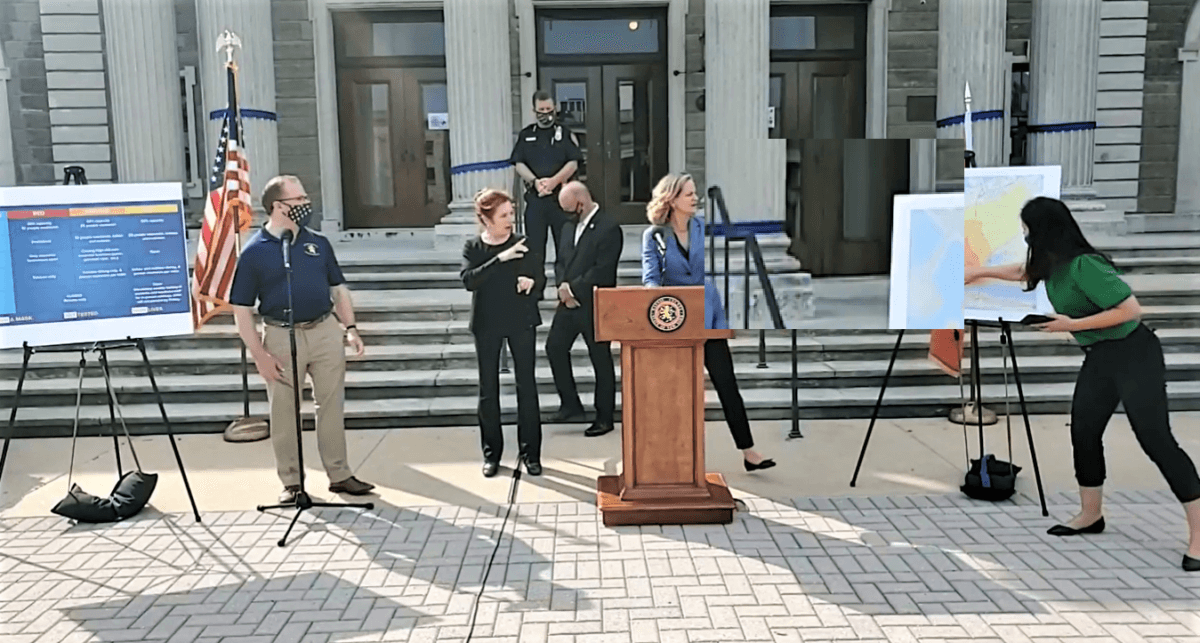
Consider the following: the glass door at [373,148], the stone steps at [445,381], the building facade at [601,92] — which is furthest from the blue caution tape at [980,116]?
the glass door at [373,148]

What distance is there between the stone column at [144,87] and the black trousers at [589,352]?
573 cm

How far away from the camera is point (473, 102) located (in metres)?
9.98

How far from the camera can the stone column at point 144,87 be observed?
9.53m

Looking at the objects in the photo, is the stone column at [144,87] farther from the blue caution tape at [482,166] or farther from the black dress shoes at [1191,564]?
the black dress shoes at [1191,564]

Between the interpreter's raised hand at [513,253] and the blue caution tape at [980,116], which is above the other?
the blue caution tape at [980,116]

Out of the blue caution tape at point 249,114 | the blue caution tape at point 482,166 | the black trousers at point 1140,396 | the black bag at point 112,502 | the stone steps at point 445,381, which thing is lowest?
the black bag at point 112,502

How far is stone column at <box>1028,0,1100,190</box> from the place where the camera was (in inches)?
403

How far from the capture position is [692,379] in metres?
4.88

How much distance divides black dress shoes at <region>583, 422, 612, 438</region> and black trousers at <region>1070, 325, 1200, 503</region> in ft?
10.8

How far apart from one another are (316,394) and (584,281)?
199cm

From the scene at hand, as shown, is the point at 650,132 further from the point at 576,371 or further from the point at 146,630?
the point at 146,630

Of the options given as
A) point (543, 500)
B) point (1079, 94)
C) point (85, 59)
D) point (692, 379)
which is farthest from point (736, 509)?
point (85, 59)

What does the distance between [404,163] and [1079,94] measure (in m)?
8.55

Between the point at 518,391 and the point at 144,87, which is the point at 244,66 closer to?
the point at 144,87
